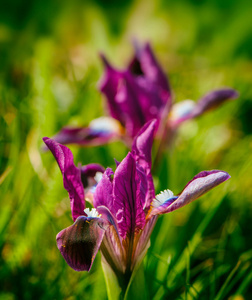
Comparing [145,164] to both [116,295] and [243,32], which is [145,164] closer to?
[116,295]

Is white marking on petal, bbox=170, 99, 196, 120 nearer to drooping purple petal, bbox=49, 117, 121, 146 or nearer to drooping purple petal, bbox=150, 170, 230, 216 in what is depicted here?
drooping purple petal, bbox=49, 117, 121, 146

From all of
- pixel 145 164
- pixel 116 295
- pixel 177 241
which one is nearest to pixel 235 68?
pixel 177 241

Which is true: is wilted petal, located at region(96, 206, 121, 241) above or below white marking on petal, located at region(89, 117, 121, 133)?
below

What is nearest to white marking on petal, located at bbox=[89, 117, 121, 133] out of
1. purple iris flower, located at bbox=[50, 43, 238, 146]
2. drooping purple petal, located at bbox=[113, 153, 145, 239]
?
purple iris flower, located at bbox=[50, 43, 238, 146]

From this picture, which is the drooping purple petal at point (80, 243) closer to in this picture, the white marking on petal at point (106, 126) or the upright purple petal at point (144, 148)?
the upright purple petal at point (144, 148)

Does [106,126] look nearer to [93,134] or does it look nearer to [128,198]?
[93,134]

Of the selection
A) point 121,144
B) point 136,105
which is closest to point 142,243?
point 136,105

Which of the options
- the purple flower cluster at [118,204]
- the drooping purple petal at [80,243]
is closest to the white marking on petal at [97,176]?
the purple flower cluster at [118,204]
